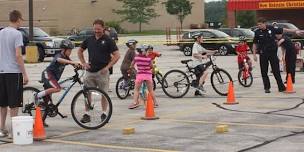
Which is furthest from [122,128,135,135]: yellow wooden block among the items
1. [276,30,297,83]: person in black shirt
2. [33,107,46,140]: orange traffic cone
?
[276,30,297,83]: person in black shirt

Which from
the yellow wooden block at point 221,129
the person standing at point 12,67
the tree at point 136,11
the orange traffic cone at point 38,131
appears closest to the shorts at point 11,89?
the person standing at point 12,67

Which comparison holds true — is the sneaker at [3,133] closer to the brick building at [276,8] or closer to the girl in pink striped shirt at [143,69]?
the girl in pink striped shirt at [143,69]

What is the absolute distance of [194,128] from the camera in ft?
32.8

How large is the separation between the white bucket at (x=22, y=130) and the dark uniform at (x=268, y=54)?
7993mm

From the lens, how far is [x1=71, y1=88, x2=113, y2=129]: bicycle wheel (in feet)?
33.7

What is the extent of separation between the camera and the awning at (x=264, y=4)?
2090 inches

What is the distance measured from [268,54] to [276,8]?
1585 inches

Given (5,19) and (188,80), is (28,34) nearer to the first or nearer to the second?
(188,80)

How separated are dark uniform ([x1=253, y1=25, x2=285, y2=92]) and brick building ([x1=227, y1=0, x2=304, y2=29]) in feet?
126

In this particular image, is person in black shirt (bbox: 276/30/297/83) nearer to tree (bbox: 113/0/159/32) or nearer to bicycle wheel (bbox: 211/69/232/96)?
bicycle wheel (bbox: 211/69/232/96)

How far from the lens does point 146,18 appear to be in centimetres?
8962

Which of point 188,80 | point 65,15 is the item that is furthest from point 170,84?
point 65,15

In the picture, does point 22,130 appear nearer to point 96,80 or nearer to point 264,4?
point 96,80

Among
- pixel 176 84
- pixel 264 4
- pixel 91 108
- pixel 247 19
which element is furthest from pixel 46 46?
pixel 247 19
